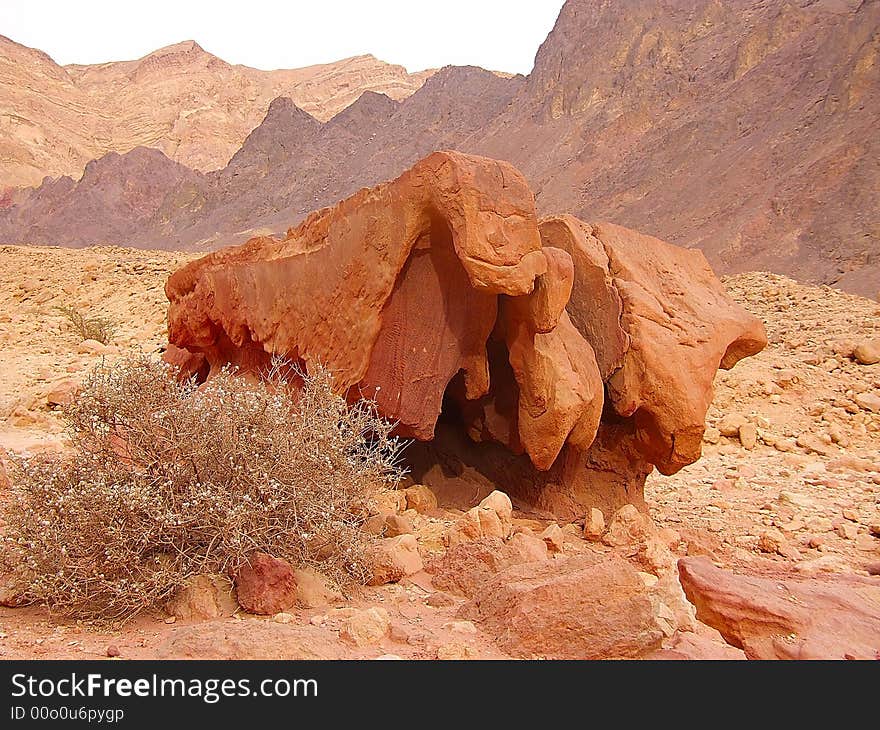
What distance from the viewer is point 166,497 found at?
3090 millimetres

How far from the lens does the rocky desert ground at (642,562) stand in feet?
8.87

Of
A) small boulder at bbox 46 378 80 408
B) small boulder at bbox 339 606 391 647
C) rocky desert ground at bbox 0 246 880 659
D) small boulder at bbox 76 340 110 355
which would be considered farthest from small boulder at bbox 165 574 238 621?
small boulder at bbox 76 340 110 355

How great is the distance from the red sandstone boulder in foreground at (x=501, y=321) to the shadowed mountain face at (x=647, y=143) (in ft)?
48.0

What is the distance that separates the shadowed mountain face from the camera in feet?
73.2

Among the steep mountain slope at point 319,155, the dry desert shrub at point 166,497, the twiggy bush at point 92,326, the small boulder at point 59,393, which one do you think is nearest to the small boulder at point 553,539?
the dry desert shrub at point 166,497

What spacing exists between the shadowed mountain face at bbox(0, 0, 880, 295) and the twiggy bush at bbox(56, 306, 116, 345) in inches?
603

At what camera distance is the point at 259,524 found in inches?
127

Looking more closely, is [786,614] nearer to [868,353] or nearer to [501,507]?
[501,507]

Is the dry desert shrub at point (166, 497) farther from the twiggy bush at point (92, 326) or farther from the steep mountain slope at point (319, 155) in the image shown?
the steep mountain slope at point (319, 155)

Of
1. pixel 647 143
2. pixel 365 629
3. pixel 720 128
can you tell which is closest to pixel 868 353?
pixel 365 629

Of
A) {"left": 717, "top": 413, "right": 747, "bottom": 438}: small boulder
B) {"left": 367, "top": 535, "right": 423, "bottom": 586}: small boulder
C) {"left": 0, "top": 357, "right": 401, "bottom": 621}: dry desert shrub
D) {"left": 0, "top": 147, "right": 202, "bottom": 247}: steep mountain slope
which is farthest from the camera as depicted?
{"left": 0, "top": 147, "right": 202, "bottom": 247}: steep mountain slope

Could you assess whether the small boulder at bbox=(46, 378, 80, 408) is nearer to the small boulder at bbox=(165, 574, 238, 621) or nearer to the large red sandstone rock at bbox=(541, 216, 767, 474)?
the large red sandstone rock at bbox=(541, 216, 767, 474)

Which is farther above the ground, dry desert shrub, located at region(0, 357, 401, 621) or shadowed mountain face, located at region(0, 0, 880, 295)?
shadowed mountain face, located at region(0, 0, 880, 295)

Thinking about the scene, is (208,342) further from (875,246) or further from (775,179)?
(775,179)
